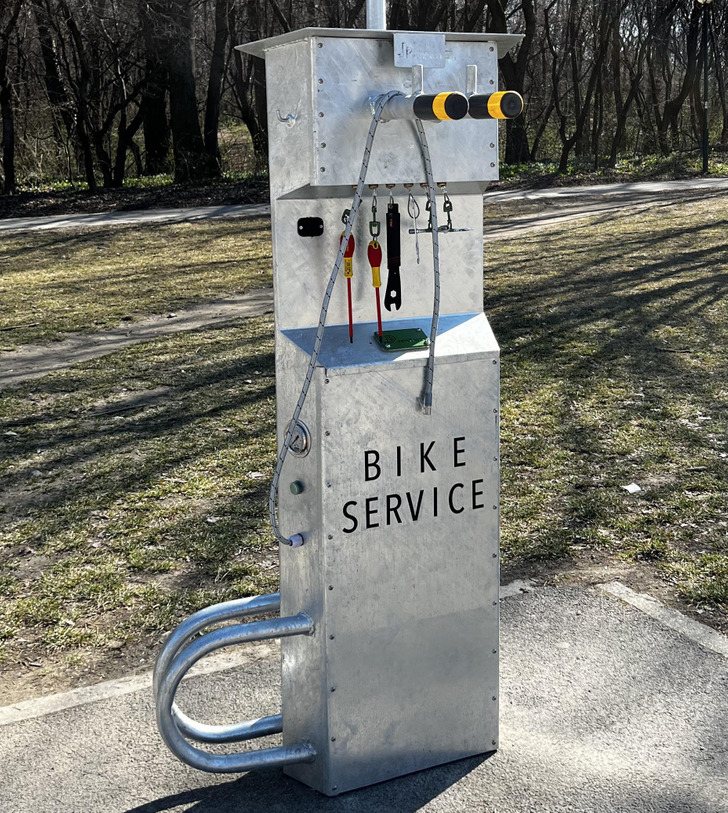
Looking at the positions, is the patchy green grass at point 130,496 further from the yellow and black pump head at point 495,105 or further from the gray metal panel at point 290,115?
the yellow and black pump head at point 495,105

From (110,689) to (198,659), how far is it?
782 millimetres

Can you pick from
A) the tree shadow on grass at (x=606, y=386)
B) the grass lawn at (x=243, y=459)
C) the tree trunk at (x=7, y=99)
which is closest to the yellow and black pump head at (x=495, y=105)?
the grass lawn at (x=243, y=459)

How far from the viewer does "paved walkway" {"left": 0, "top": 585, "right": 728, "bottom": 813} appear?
2771 mm

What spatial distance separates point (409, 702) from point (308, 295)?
3.84 feet

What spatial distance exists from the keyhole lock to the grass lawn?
52.7 inches

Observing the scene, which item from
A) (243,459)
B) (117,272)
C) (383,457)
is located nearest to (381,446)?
(383,457)

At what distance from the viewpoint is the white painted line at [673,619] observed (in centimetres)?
360

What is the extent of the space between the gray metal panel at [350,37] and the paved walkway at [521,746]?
1.97m

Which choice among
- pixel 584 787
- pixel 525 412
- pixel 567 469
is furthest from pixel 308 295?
pixel 525 412

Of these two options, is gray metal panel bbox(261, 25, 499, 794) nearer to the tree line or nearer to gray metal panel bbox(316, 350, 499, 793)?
gray metal panel bbox(316, 350, 499, 793)

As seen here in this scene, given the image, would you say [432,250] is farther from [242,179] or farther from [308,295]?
[242,179]

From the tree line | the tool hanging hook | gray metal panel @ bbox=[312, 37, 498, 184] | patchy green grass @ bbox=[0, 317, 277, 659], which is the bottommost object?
patchy green grass @ bbox=[0, 317, 277, 659]

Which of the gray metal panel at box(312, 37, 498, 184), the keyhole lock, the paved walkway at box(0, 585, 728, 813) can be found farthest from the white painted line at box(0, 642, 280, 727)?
the gray metal panel at box(312, 37, 498, 184)

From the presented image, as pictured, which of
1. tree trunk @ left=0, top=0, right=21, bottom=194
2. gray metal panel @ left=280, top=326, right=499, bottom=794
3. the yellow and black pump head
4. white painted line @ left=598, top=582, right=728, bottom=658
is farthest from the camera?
tree trunk @ left=0, top=0, right=21, bottom=194
